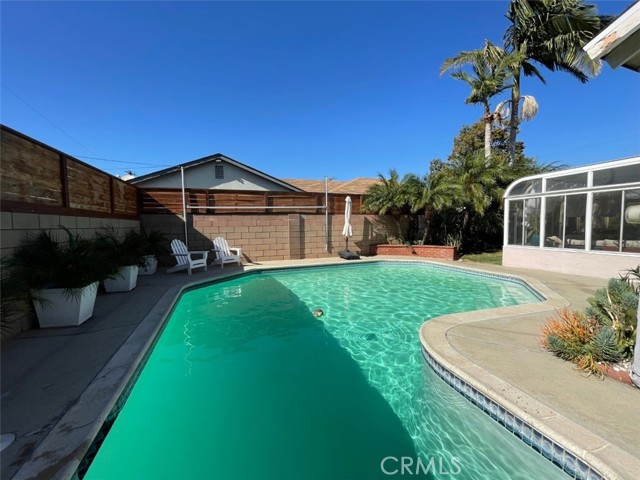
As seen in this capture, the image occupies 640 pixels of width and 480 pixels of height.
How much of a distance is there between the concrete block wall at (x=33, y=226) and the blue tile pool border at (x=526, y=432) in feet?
18.1

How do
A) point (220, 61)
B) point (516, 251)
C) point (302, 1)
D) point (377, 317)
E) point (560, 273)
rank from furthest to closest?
point (220, 61), point (516, 251), point (302, 1), point (560, 273), point (377, 317)

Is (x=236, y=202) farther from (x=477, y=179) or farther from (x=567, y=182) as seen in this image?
(x=567, y=182)

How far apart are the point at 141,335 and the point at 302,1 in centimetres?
979

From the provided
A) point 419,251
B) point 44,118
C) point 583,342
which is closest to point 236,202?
point 419,251

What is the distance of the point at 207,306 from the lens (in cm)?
606

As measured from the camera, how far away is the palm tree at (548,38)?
35.4 ft

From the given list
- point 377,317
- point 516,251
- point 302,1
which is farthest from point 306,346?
point 302,1

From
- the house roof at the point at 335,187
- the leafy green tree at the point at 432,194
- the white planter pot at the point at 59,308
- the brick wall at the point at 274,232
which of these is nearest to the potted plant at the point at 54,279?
the white planter pot at the point at 59,308

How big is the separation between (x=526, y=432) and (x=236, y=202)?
10278mm

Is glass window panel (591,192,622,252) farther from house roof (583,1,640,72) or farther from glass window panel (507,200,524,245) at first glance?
house roof (583,1,640,72)

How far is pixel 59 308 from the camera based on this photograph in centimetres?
397

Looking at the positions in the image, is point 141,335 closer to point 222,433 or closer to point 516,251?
point 222,433

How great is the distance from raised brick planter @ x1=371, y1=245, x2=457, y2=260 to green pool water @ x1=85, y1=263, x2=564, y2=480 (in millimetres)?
6616

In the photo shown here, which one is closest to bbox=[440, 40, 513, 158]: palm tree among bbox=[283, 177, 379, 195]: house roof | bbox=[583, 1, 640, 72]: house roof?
bbox=[283, 177, 379, 195]: house roof
